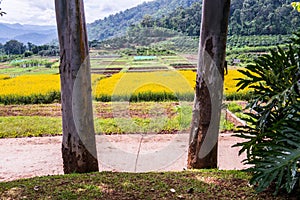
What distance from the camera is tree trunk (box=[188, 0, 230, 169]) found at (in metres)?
2.25

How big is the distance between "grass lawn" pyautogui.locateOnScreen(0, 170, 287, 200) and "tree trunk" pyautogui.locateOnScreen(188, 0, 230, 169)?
0.47 m

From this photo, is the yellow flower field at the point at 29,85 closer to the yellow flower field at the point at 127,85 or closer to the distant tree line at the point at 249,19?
the yellow flower field at the point at 127,85

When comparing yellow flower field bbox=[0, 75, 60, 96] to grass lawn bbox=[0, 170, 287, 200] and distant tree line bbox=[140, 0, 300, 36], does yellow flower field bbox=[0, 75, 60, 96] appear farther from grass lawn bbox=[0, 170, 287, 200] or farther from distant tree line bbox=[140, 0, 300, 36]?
grass lawn bbox=[0, 170, 287, 200]

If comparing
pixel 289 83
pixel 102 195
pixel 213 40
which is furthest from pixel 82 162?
pixel 289 83

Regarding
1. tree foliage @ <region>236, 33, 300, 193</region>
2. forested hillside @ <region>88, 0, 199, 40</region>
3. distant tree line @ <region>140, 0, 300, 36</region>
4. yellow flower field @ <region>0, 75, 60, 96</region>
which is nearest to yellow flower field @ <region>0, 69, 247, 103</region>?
yellow flower field @ <region>0, 75, 60, 96</region>

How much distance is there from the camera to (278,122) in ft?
4.62

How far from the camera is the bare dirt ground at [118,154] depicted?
12.9 ft

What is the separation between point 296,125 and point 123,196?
882 mm

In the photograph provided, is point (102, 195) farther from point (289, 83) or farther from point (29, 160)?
point (29, 160)

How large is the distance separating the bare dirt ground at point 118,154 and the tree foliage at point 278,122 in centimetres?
221

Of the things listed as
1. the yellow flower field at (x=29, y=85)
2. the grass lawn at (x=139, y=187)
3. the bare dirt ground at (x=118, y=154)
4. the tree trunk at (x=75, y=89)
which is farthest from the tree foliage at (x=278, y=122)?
the yellow flower field at (x=29, y=85)

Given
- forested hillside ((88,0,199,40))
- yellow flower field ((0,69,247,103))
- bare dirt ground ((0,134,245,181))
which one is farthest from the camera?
forested hillside ((88,0,199,40))

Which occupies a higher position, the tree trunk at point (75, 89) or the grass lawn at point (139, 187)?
the tree trunk at point (75, 89)

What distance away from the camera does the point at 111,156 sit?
4.45 meters
